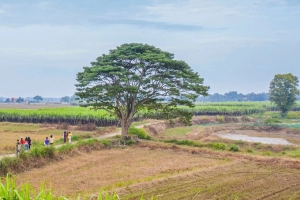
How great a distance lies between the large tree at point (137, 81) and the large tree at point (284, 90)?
42.2 metres

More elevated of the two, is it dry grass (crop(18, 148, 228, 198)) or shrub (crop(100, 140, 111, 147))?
shrub (crop(100, 140, 111, 147))

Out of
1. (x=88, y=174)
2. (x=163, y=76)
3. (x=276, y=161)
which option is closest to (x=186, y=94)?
(x=163, y=76)

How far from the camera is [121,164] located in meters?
20.2

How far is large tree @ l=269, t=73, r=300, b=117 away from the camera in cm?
6612

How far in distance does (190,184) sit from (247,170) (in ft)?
15.1

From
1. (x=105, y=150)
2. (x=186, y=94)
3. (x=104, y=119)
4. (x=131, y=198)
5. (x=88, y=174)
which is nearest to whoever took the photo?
(x=131, y=198)

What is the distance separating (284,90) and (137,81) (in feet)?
151

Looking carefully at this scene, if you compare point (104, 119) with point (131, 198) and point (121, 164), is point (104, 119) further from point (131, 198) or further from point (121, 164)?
point (131, 198)

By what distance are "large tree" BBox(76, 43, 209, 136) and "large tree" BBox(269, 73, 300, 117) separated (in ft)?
138

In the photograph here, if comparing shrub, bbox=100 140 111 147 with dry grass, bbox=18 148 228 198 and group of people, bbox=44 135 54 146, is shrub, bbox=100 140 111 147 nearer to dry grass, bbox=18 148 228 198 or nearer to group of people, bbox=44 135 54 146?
dry grass, bbox=18 148 228 198

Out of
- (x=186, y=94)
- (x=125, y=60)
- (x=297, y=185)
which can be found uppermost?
(x=125, y=60)

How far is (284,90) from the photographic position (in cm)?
6662

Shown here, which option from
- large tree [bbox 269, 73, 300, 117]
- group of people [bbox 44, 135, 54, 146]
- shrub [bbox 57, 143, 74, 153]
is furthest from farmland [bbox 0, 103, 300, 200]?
large tree [bbox 269, 73, 300, 117]

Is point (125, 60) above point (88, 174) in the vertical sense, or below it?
above
